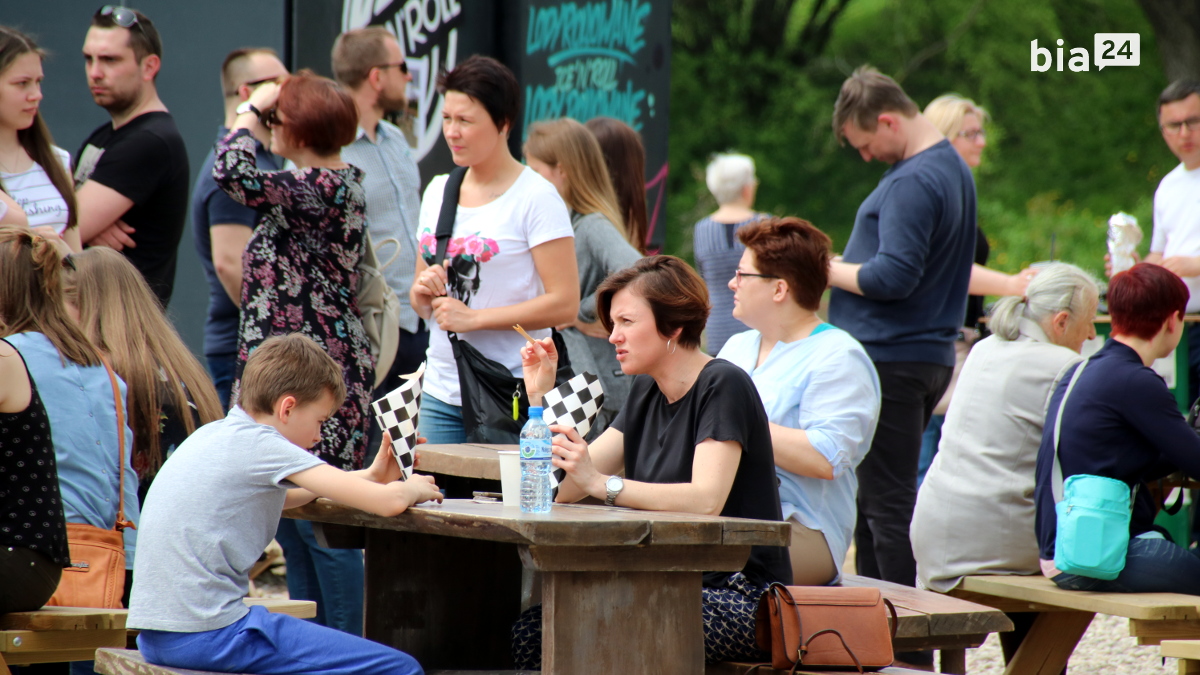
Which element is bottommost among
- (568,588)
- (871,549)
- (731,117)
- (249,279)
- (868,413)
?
(871,549)

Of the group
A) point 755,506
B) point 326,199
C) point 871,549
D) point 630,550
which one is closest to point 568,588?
point 630,550

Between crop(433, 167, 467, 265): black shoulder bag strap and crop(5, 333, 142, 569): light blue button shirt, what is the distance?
1.08 m

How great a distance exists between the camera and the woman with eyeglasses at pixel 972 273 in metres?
6.23

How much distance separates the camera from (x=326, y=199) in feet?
13.9

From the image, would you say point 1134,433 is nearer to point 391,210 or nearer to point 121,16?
point 391,210

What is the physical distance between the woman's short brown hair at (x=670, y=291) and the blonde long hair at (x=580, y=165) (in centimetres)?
147

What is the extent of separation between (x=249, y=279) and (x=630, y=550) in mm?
2038

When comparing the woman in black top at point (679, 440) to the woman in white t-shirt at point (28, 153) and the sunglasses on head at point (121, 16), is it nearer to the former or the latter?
the woman in white t-shirt at point (28, 153)

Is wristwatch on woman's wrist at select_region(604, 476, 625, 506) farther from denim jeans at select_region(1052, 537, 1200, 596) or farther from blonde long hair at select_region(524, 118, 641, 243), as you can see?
blonde long hair at select_region(524, 118, 641, 243)

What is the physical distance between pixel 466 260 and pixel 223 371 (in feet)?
5.14

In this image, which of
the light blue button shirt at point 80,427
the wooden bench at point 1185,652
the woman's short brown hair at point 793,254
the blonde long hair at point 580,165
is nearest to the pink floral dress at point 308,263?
the light blue button shirt at point 80,427

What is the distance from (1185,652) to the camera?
10.9 ft

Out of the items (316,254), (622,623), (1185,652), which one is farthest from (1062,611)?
(316,254)

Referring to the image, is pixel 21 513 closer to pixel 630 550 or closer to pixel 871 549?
pixel 630 550
